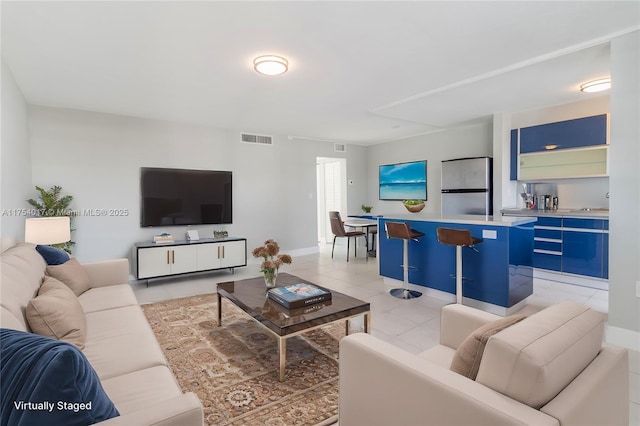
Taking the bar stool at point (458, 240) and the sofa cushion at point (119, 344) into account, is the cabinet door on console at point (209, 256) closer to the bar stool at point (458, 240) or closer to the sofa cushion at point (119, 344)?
the sofa cushion at point (119, 344)

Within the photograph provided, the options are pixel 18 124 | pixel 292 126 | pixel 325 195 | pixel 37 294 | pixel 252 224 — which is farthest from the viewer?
pixel 325 195

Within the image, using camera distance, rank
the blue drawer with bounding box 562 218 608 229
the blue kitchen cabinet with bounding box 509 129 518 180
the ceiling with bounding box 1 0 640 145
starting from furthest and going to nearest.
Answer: the blue kitchen cabinet with bounding box 509 129 518 180
the blue drawer with bounding box 562 218 608 229
the ceiling with bounding box 1 0 640 145

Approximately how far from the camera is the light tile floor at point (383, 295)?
111 inches

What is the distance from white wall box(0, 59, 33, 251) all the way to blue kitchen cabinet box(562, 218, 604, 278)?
625 cm

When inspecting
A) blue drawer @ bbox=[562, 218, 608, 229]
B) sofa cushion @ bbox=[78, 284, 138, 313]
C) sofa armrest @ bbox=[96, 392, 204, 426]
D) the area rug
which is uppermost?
blue drawer @ bbox=[562, 218, 608, 229]

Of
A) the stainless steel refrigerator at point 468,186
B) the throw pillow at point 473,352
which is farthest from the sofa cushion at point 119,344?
the stainless steel refrigerator at point 468,186

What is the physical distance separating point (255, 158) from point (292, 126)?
99cm

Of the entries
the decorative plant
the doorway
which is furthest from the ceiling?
the doorway

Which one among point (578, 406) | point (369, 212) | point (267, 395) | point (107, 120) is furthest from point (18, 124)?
point (369, 212)

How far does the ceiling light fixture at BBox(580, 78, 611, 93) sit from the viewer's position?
12.1ft

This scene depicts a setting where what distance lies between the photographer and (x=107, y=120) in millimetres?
4762

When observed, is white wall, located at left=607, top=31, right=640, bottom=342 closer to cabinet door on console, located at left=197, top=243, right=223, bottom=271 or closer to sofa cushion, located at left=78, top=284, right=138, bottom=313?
sofa cushion, located at left=78, top=284, right=138, bottom=313

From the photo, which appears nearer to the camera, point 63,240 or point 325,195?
point 63,240

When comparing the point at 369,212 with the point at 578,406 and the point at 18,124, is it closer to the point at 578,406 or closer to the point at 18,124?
the point at 18,124
